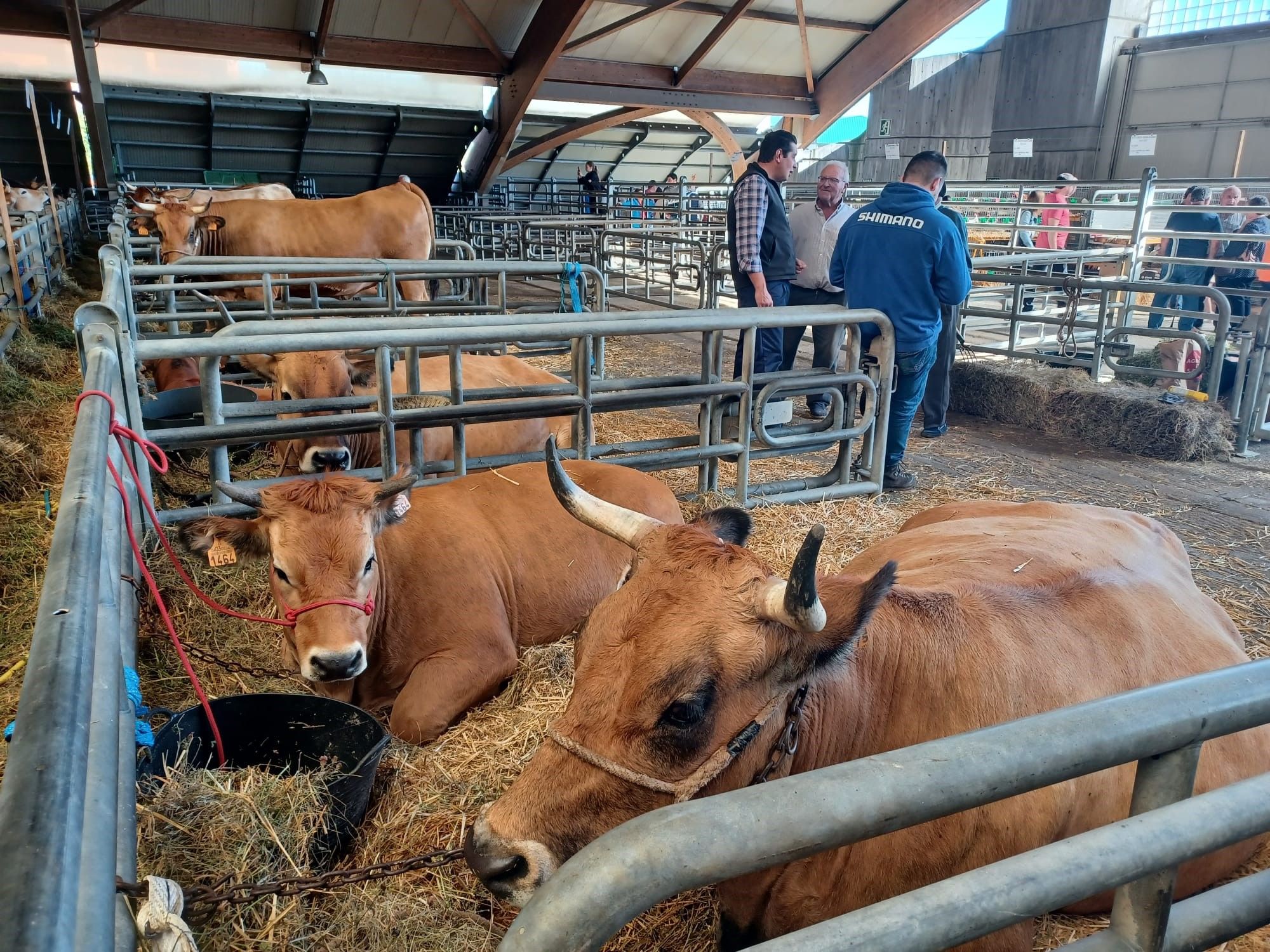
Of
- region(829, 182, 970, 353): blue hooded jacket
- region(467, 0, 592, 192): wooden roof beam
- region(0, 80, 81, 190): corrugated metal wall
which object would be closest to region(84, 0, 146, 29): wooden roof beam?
region(0, 80, 81, 190): corrugated metal wall

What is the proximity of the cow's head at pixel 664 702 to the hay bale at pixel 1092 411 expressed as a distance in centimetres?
628

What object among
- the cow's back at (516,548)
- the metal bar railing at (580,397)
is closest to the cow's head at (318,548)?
the cow's back at (516,548)

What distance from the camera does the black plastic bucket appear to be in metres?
2.40

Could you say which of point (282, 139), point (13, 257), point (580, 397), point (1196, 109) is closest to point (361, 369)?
point (580, 397)

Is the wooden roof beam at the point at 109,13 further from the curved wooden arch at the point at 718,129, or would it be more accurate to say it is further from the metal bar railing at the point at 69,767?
the metal bar railing at the point at 69,767

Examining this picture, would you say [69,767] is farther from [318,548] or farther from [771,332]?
[771,332]

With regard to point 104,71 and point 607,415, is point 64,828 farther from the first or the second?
point 104,71

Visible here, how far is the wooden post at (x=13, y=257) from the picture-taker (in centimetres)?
817

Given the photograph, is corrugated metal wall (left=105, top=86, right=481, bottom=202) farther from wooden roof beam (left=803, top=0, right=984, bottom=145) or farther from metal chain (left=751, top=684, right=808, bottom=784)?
metal chain (left=751, top=684, right=808, bottom=784)

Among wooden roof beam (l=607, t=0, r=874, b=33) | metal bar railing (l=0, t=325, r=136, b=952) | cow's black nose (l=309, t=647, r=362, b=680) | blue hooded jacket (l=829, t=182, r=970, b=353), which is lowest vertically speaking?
cow's black nose (l=309, t=647, r=362, b=680)

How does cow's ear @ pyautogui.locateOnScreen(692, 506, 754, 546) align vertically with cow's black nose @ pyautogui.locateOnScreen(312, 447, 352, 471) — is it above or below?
above

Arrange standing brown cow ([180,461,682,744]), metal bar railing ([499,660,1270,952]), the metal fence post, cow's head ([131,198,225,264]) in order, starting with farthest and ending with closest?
1. cow's head ([131,198,225,264])
2. standing brown cow ([180,461,682,744])
3. the metal fence post
4. metal bar railing ([499,660,1270,952])

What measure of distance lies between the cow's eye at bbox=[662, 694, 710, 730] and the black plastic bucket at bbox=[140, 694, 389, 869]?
1123mm

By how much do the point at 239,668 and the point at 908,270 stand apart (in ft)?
14.0
